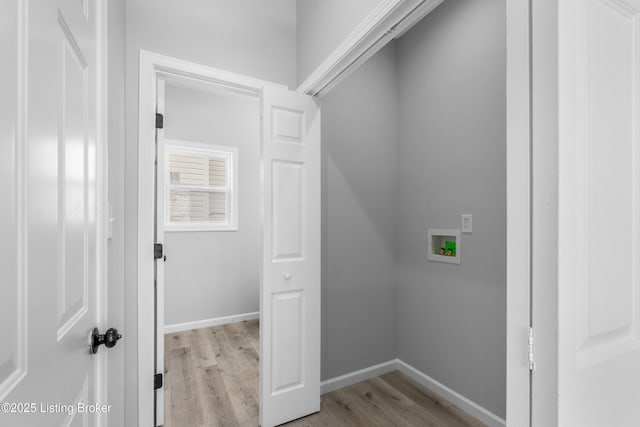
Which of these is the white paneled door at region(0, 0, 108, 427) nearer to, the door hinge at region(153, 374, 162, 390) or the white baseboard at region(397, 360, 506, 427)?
the door hinge at region(153, 374, 162, 390)

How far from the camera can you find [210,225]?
381 cm

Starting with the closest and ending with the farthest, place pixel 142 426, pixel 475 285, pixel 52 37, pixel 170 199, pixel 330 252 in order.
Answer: pixel 52 37
pixel 142 426
pixel 475 285
pixel 330 252
pixel 170 199

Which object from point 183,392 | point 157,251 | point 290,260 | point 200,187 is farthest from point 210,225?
point 290,260

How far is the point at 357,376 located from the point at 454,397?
0.70 meters

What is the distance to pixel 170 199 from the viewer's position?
3686 mm

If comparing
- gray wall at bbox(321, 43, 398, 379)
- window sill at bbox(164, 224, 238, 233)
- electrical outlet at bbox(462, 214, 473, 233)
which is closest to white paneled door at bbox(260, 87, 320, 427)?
gray wall at bbox(321, 43, 398, 379)

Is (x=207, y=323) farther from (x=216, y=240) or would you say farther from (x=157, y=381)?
(x=157, y=381)

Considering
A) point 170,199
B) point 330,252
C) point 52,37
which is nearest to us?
point 52,37

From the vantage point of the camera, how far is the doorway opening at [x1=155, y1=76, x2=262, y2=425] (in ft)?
11.1

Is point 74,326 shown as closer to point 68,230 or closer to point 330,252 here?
point 68,230

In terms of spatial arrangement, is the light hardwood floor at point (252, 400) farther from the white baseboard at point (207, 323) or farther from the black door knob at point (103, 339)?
the black door knob at point (103, 339)

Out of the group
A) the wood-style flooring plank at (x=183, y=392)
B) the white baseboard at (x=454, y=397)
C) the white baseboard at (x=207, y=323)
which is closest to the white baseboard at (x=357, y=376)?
the white baseboard at (x=454, y=397)
